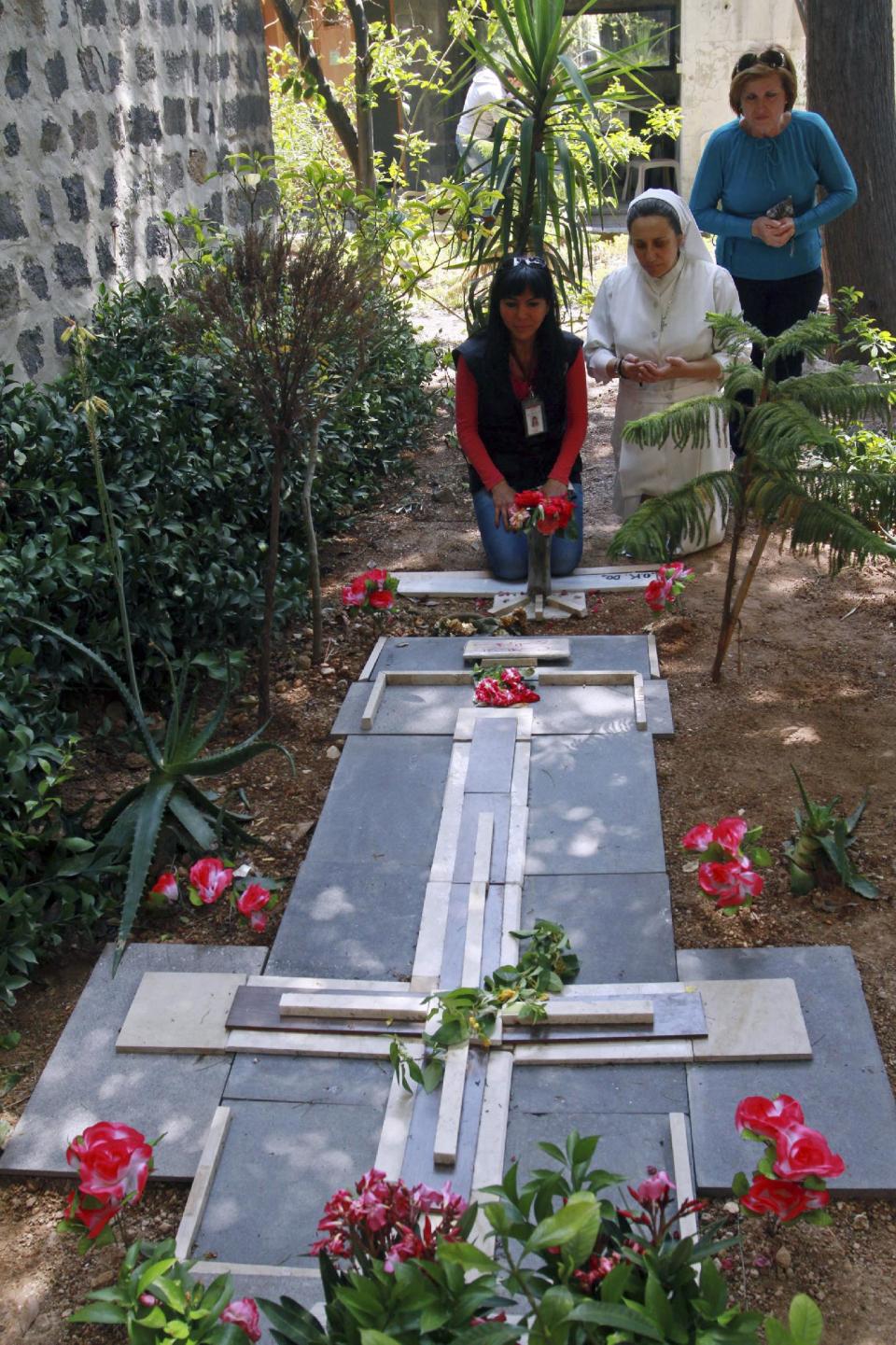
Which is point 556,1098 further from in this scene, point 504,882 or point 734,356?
point 734,356

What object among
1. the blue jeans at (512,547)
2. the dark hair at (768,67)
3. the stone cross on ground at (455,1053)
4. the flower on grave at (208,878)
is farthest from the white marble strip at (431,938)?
the dark hair at (768,67)

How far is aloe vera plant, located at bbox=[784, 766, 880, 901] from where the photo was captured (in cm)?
298

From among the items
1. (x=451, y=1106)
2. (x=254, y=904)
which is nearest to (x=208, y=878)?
(x=254, y=904)

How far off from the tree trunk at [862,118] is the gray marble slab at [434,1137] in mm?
4907

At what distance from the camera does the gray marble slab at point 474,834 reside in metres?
3.11

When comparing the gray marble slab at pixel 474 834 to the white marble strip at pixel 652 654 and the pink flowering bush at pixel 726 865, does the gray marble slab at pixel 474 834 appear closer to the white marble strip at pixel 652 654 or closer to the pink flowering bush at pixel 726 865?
the pink flowering bush at pixel 726 865

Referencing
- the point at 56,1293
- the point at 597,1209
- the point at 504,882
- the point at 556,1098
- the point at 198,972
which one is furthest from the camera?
the point at 504,882

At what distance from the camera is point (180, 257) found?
5078 mm

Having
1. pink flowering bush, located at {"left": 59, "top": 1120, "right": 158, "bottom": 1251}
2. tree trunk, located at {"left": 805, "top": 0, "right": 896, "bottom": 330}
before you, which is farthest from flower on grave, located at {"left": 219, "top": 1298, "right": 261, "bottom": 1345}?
tree trunk, located at {"left": 805, "top": 0, "right": 896, "bottom": 330}

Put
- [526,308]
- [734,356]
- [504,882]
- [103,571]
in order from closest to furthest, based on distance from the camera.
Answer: [504,882], [103,571], [734,356], [526,308]

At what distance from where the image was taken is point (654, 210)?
14.9ft

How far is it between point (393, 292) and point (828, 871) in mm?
3252

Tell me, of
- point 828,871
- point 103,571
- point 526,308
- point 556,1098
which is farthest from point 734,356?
point 556,1098

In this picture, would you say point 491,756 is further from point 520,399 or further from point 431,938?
point 520,399
